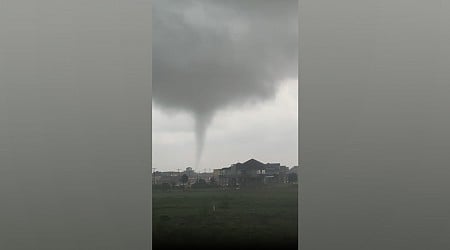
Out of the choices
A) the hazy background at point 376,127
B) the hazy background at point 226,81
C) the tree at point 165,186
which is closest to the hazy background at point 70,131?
the tree at point 165,186

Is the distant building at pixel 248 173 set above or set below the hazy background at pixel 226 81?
below

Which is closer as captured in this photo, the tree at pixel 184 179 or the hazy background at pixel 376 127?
the hazy background at pixel 376 127

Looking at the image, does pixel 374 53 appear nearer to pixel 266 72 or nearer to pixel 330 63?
pixel 330 63

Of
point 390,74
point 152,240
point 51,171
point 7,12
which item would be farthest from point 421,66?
point 7,12

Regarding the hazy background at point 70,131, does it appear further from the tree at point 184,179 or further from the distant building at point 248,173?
the distant building at point 248,173

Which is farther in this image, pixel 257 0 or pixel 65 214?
pixel 257 0

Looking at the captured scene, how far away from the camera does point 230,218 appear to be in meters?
3.48

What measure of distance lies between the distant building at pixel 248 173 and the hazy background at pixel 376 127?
241mm

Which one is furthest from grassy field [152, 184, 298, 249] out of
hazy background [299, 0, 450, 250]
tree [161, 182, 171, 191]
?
hazy background [299, 0, 450, 250]

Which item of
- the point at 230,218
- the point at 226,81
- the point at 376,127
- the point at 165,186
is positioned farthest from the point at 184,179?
the point at 376,127

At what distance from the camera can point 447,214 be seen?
132 inches

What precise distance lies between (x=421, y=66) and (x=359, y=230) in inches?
43.7

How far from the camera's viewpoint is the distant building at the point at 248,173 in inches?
138

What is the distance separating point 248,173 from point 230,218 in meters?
0.32
